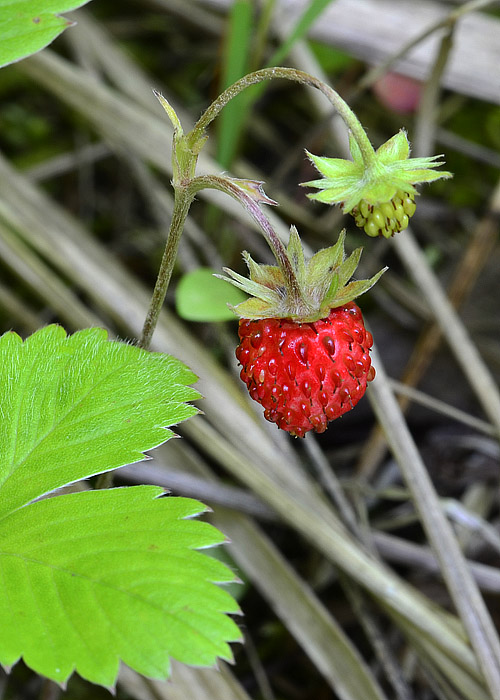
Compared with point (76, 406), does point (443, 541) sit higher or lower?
lower

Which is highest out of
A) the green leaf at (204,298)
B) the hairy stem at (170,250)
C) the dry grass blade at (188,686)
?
the hairy stem at (170,250)

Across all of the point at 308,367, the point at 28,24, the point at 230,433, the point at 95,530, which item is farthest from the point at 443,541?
the point at 28,24

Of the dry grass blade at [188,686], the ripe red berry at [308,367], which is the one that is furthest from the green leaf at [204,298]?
the dry grass blade at [188,686]

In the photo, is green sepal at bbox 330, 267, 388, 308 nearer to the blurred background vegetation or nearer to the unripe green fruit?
the unripe green fruit

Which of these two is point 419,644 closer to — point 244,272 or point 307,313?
point 307,313

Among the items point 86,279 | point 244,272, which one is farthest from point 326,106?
point 86,279

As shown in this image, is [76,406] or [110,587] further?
[76,406]

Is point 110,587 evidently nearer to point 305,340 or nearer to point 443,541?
point 305,340

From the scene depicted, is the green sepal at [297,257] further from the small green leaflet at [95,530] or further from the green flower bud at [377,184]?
the small green leaflet at [95,530]
